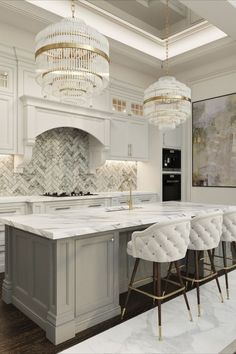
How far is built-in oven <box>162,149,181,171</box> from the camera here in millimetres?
6225

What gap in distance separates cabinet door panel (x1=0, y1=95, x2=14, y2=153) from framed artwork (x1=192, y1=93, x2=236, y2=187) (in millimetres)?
3613

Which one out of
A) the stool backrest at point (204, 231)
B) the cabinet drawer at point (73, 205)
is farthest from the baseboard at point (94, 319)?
the cabinet drawer at point (73, 205)

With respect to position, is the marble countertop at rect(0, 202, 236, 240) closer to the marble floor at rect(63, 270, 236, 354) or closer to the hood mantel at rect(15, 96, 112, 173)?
the marble floor at rect(63, 270, 236, 354)

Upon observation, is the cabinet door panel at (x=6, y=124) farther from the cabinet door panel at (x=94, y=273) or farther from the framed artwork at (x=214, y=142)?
the framed artwork at (x=214, y=142)

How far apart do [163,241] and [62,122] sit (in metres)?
3.04

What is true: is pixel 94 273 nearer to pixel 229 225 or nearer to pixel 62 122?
pixel 229 225

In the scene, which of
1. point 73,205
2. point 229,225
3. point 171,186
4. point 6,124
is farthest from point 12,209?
point 171,186

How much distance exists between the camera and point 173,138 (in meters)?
6.35

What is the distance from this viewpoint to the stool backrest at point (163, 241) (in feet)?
7.96

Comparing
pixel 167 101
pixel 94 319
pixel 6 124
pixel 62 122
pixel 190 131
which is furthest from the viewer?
pixel 190 131

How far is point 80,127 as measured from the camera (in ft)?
16.5

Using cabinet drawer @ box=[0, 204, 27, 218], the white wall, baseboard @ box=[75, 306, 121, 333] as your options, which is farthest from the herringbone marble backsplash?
baseboard @ box=[75, 306, 121, 333]

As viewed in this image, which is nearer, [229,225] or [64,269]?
[64,269]

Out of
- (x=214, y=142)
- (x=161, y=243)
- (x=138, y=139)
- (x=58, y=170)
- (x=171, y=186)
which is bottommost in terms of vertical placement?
(x=161, y=243)
